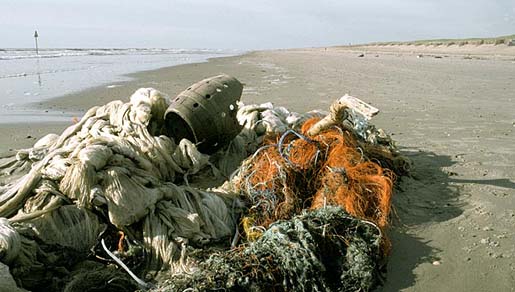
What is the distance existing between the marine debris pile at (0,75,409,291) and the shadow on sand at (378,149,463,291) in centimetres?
14

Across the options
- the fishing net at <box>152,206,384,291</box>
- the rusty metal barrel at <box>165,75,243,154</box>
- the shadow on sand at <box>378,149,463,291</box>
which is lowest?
the shadow on sand at <box>378,149,463,291</box>

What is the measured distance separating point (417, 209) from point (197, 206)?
205cm

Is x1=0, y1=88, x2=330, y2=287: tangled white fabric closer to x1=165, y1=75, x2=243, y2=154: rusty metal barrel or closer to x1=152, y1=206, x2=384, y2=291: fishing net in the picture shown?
x1=152, y1=206, x2=384, y2=291: fishing net

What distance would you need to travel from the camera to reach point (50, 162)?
3623mm

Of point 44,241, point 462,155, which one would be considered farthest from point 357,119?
point 44,241

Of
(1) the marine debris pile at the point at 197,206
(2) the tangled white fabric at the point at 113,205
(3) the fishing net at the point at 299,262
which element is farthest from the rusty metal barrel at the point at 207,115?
(3) the fishing net at the point at 299,262

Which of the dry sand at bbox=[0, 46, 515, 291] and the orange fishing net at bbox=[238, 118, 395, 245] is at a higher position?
the orange fishing net at bbox=[238, 118, 395, 245]

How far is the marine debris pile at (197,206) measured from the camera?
2.83 metres

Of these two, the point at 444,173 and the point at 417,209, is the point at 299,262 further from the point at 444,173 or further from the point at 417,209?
the point at 444,173

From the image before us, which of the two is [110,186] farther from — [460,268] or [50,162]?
[460,268]

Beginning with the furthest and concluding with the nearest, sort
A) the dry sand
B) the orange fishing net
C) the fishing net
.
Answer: the orange fishing net, the dry sand, the fishing net

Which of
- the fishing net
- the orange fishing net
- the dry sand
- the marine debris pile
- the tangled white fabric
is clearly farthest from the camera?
the orange fishing net

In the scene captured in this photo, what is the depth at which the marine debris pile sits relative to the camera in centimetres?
283

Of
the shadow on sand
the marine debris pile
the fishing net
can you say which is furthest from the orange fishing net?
the fishing net
